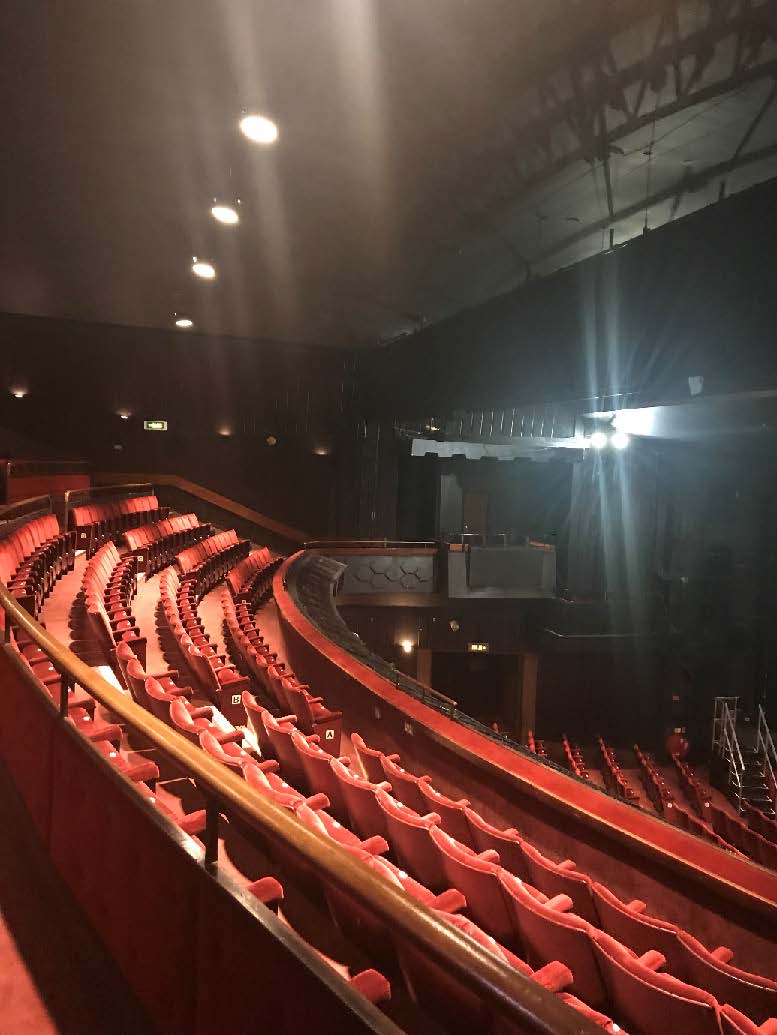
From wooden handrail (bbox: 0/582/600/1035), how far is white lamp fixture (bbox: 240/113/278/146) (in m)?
1.70

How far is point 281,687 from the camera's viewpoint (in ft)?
5.81

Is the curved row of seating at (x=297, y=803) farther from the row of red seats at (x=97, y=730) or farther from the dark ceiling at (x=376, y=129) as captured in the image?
the dark ceiling at (x=376, y=129)

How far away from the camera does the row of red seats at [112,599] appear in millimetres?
1726

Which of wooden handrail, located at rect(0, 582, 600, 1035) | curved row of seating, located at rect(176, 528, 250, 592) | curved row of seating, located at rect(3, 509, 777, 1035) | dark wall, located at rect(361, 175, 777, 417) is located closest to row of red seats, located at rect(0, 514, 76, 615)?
curved row of seating, located at rect(176, 528, 250, 592)

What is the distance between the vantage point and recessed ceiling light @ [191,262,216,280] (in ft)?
9.81

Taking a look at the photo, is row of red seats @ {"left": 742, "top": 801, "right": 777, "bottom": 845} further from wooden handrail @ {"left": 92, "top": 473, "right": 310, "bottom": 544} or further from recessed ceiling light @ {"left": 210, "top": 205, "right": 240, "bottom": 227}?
recessed ceiling light @ {"left": 210, "top": 205, "right": 240, "bottom": 227}

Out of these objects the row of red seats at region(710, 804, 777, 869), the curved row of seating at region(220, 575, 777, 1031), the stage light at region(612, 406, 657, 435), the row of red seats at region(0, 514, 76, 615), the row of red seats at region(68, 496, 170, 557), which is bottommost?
the row of red seats at region(710, 804, 777, 869)

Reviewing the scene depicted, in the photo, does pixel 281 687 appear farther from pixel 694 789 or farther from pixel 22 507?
pixel 694 789

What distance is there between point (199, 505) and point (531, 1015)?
5.00 metres

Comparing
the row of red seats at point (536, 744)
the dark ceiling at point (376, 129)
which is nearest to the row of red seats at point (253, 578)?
the dark ceiling at point (376, 129)

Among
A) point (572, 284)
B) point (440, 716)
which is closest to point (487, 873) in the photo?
point (440, 716)

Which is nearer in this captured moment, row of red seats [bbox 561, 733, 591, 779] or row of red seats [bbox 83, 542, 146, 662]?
row of red seats [bbox 83, 542, 146, 662]

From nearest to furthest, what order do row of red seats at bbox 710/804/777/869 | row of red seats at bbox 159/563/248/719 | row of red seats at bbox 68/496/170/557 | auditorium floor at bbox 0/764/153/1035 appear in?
auditorium floor at bbox 0/764/153/1035 → row of red seats at bbox 159/563/248/719 → row of red seats at bbox 710/804/777/869 → row of red seats at bbox 68/496/170/557

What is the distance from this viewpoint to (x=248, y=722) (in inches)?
65.2
